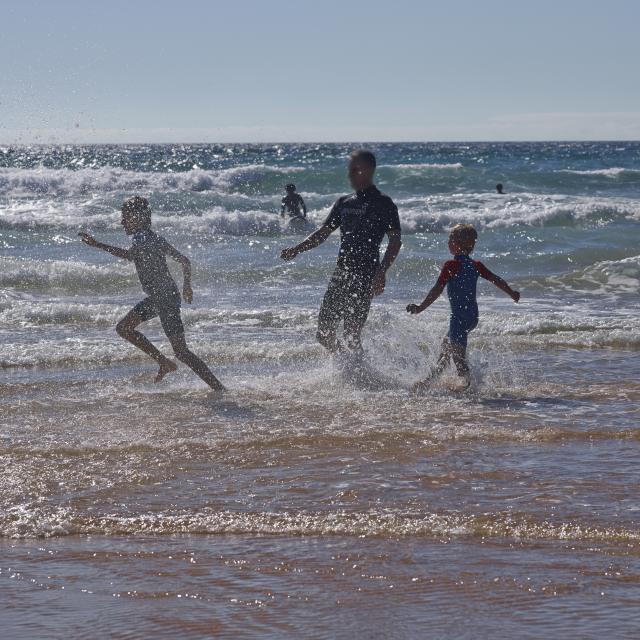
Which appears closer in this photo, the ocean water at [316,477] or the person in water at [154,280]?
the ocean water at [316,477]

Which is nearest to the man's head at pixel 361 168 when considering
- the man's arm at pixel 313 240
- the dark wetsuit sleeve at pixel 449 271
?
the man's arm at pixel 313 240

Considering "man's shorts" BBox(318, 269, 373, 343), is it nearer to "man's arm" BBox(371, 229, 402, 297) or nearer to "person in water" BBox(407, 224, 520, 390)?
"man's arm" BBox(371, 229, 402, 297)

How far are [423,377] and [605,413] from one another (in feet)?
5.12

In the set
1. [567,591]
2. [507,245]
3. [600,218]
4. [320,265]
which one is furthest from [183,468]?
[600,218]

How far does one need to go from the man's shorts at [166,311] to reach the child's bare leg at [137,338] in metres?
0.07

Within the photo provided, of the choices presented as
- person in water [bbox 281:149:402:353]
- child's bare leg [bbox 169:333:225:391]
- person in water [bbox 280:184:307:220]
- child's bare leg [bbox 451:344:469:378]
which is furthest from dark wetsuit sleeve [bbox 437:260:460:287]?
person in water [bbox 280:184:307:220]

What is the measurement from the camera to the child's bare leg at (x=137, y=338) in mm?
8266

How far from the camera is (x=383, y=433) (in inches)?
257

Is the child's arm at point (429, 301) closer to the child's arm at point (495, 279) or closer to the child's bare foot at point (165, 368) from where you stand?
the child's arm at point (495, 279)

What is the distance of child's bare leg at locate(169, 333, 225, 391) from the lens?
8.16 m

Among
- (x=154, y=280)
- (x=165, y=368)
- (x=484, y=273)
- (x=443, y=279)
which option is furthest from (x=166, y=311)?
(x=484, y=273)

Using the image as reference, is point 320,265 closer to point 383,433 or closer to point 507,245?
point 507,245

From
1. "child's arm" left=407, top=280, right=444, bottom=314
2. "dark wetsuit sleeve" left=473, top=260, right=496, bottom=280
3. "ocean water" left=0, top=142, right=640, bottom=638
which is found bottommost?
"ocean water" left=0, top=142, right=640, bottom=638

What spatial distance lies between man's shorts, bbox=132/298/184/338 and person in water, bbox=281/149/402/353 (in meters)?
0.97
